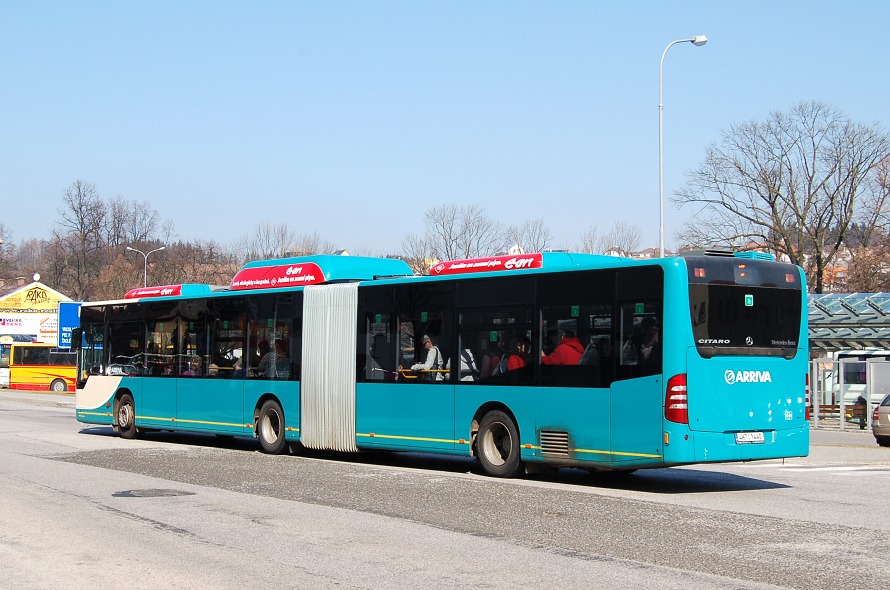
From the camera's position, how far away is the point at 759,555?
922 cm

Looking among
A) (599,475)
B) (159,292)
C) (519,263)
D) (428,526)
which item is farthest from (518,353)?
(159,292)

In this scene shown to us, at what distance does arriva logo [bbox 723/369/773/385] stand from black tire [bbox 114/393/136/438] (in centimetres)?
1480

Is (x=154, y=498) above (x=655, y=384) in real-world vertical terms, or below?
below

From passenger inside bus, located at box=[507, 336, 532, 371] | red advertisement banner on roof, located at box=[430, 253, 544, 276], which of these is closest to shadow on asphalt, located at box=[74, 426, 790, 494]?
passenger inside bus, located at box=[507, 336, 532, 371]

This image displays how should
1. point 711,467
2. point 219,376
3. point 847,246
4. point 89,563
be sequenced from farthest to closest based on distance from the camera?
point 847,246 < point 219,376 < point 711,467 < point 89,563

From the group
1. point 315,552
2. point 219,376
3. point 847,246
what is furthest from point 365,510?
point 847,246

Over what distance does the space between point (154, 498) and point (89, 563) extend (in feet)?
14.3

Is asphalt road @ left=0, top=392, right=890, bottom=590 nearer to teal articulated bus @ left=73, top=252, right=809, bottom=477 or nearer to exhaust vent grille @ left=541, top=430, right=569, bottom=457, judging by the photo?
exhaust vent grille @ left=541, top=430, right=569, bottom=457

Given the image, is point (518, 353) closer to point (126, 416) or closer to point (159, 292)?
point (159, 292)

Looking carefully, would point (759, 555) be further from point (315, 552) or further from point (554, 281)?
point (554, 281)

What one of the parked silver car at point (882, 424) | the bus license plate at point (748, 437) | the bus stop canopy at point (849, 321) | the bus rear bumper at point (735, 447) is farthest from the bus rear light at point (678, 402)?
the bus stop canopy at point (849, 321)

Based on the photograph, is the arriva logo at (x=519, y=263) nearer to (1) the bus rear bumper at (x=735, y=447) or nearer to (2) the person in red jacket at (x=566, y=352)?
(2) the person in red jacket at (x=566, y=352)

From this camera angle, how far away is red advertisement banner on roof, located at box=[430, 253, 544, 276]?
16.0m

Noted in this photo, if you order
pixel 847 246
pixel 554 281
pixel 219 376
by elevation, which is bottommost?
pixel 219 376
